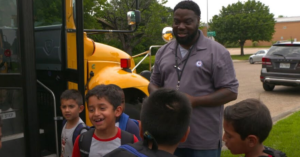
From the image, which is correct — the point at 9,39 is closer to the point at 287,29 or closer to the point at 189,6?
the point at 189,6

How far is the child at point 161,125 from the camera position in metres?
1.54

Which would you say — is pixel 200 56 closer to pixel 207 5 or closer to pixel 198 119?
pixel 198 119

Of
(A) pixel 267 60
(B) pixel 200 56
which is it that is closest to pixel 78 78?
(B) pixel 200 56

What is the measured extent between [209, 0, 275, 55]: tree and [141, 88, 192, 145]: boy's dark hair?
42296mm

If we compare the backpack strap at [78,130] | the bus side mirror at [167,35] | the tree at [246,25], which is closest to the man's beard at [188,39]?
the backpack strap at [78,130]

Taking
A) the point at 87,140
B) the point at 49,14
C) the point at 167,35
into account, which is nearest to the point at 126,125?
the point at 87,140

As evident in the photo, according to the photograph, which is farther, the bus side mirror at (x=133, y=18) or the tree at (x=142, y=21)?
the tree at (x=142, y=21)

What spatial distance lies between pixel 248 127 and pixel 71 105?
1.76 metres

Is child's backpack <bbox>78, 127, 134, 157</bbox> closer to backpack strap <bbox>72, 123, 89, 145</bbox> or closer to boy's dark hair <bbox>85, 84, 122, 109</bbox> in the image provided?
boy's dark hair <bbox>85, 84, 122, 109</bbox>

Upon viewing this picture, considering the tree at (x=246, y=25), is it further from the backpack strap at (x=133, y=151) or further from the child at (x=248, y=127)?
the backpack strap at (x=133, y=151)

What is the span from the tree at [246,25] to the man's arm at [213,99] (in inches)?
1631

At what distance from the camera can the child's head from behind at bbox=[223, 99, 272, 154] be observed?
1.88 metres

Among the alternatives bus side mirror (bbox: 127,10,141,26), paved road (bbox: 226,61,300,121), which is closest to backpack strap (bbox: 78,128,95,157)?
bus side mirror (bbox: 127,10,141,26)

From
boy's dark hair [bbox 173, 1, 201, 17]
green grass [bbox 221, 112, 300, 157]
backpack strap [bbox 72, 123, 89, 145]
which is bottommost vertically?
green grass [bbox 221, 112, 300, 157]
